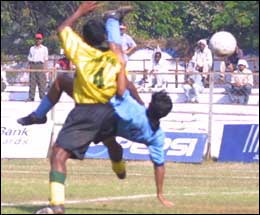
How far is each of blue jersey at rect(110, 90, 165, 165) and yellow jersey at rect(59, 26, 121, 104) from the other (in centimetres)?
→ 22

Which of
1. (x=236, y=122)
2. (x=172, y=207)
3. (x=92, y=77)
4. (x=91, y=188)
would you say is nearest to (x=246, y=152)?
(x=236, y=122)

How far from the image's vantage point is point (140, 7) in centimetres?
2355

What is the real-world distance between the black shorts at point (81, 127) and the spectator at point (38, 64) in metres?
11.4

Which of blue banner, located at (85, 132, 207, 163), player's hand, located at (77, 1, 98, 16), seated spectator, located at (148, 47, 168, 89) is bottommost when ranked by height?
blue banner, located at (85, 132, 207, 163)

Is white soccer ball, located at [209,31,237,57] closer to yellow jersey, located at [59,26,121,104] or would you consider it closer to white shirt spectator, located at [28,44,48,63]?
white shirt spectator, located at [28,44,48,63]

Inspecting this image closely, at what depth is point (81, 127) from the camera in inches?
446

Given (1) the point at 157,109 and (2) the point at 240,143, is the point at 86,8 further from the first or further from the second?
(2) the point at 240,143

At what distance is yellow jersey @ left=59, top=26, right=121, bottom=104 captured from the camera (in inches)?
441

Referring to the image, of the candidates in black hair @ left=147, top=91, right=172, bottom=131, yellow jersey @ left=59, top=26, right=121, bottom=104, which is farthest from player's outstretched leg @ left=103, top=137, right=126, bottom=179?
yellow jersey @ left=59, top=26, right=121, bottom=104

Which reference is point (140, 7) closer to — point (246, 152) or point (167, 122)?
point (167, 122)

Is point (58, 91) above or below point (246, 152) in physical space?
above

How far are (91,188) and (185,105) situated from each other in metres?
8.72

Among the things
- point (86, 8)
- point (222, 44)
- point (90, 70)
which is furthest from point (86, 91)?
point (222, 44)

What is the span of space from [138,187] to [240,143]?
18.7 ft
